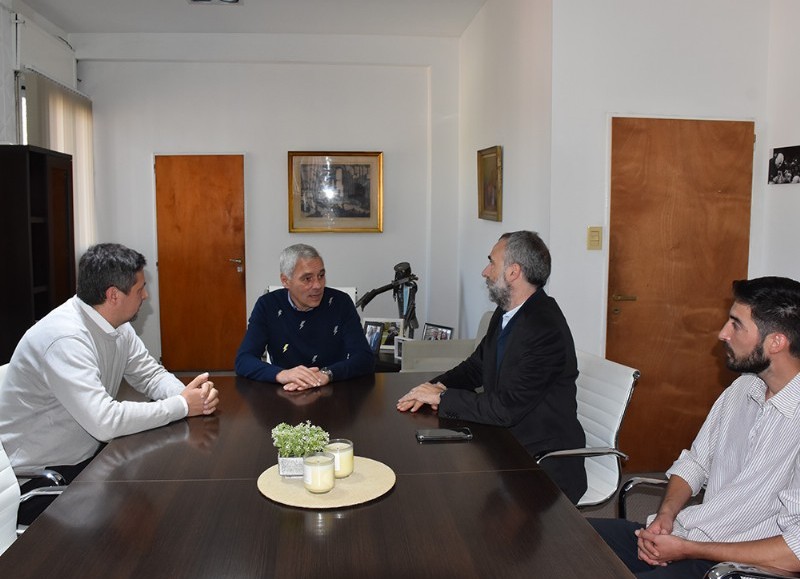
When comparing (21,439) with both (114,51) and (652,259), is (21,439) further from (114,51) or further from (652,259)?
(114,51)

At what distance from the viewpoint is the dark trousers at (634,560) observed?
6.97ft

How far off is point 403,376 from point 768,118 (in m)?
2.73

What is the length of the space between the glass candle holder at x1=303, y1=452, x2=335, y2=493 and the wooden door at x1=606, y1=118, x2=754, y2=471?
2.92 meters

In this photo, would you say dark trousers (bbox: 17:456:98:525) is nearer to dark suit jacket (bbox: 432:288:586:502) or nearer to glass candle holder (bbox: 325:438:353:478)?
glass candle holder (bbox: 325:438:353:478)

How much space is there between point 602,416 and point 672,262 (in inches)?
76.3

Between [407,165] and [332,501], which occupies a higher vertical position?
[407,165]

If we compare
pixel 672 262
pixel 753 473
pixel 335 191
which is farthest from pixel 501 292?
pixel 335 191

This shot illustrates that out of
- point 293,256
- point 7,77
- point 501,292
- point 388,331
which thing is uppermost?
point 7,77

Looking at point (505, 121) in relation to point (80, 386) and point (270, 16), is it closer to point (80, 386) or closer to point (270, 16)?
point (270, 16)

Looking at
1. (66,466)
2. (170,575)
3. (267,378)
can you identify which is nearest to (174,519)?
(170,575)

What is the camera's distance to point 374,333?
568 centimetres

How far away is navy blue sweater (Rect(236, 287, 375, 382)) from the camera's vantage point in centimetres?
349

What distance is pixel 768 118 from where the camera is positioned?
446cm

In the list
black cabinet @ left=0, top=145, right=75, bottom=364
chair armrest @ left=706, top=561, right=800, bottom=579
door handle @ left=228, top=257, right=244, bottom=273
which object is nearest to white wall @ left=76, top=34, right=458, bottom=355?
door handle @ left=228, top=257, right=244, bottom=273
